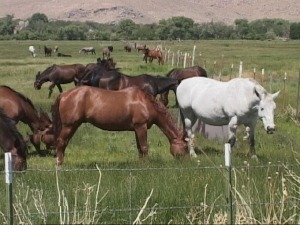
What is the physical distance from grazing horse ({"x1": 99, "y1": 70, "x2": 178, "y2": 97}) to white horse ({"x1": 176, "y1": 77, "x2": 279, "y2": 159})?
398 cm

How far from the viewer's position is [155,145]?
15438 millimetres

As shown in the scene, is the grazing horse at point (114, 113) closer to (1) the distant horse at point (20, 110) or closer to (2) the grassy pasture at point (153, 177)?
(2) the grassy pasture at point (153, 177)

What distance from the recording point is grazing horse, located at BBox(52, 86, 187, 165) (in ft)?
42.5

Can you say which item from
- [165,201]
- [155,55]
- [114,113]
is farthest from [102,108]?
[155,55]

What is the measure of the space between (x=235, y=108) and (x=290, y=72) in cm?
2893

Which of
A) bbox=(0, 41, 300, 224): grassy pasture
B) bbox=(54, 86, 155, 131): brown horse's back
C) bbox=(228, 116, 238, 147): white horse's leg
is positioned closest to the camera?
bbox=(0, 41, 300, 224): grassy pasture

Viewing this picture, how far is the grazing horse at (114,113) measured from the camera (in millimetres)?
12961

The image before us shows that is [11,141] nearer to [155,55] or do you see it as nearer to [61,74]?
[61,74]

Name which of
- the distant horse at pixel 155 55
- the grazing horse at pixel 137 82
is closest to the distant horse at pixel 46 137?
the grazing horse at pixel 137 82

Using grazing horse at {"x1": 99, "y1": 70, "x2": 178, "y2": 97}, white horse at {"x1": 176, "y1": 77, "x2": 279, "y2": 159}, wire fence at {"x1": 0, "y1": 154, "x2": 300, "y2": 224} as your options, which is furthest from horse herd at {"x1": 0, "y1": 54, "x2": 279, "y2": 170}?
grazing horse at {"x1": 99, "y1": 70, "x2": 178, "y2": 97}

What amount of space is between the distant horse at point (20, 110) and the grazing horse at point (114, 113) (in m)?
1.56

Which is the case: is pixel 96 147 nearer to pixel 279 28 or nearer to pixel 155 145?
pixel 155 145

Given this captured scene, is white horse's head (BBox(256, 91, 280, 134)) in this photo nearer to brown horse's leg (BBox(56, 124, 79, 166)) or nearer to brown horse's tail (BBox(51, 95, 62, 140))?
brown horse's leg (BBox(56, 124, 79, 166))

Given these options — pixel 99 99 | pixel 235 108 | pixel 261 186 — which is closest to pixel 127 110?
pixel 99 99
